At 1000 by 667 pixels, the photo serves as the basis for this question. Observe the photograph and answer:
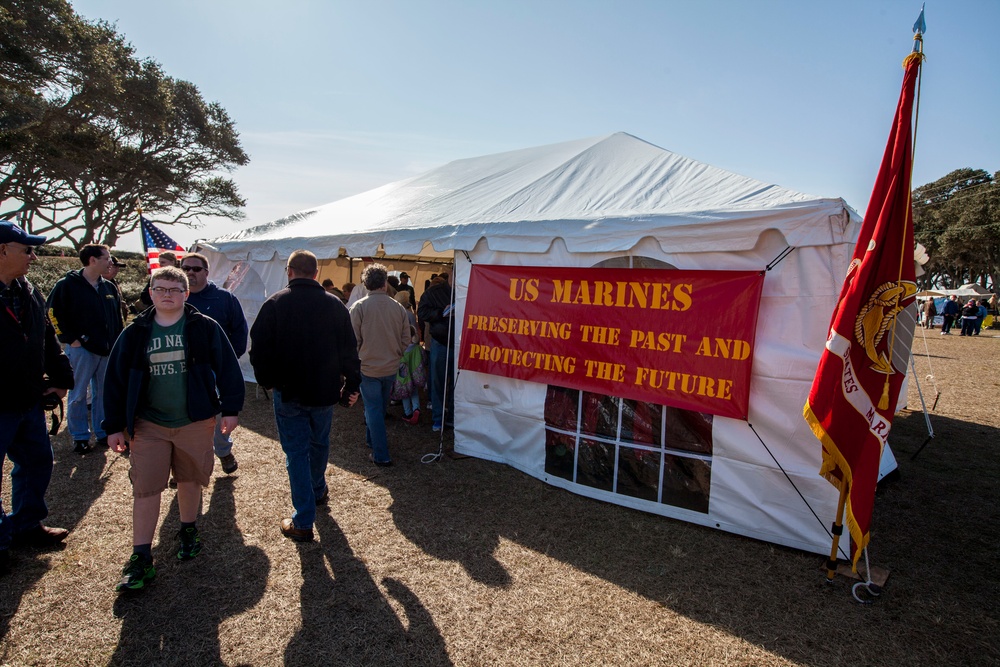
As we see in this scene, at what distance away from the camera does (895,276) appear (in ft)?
9.52

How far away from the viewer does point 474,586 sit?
300cm

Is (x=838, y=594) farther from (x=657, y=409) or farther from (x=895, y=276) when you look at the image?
(x=895, y=276)

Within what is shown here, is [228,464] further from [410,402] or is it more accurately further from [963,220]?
[963,220]

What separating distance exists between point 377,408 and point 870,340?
364 centimetres

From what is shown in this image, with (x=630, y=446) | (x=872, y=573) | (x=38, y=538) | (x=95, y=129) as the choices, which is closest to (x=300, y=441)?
(x=38, y=538)

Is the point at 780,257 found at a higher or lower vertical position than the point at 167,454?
higher

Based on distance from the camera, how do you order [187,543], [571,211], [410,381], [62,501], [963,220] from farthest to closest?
[963,220]
[410,381]
[571,211]
[62,501]
[187,543]

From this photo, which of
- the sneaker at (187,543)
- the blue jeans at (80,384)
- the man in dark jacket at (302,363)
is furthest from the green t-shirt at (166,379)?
the blue jeans at (80,384)

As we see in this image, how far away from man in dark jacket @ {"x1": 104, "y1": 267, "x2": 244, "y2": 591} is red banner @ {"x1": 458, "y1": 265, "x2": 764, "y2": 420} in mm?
2314

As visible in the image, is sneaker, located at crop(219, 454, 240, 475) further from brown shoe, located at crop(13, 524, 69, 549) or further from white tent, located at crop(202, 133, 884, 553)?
white tent, located at crop(202, 133, 884, 553)

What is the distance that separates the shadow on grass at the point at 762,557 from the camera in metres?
2.66

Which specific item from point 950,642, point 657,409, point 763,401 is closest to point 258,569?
point 657,409

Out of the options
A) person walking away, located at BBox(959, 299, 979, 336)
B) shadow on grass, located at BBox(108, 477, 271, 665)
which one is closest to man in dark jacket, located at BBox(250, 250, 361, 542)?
shadow on grass, located at BBox(108, 477, 271, 665)

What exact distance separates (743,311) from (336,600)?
10.1 feet
